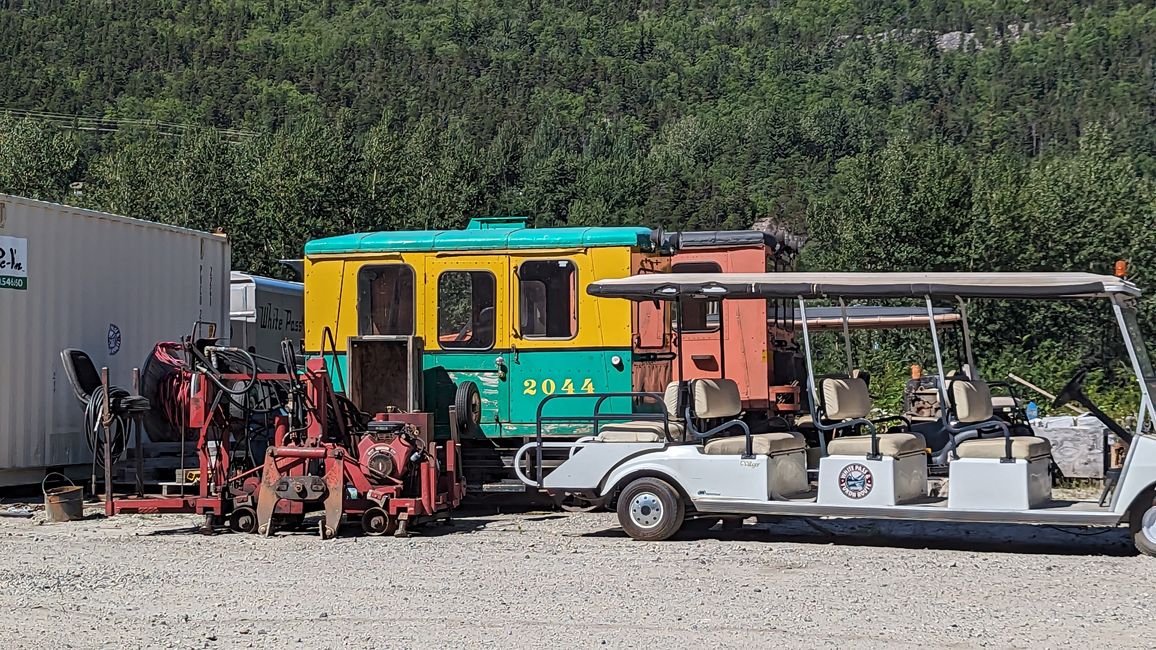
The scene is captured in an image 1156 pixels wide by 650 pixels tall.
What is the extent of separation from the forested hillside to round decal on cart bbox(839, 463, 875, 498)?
2048cm

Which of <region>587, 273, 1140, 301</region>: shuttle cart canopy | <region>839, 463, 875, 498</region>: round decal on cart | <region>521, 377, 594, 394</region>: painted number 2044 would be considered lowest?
<region>839, 463, 875, 498</region>: round decal on cart

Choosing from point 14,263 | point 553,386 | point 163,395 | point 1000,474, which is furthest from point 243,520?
point 1000,474

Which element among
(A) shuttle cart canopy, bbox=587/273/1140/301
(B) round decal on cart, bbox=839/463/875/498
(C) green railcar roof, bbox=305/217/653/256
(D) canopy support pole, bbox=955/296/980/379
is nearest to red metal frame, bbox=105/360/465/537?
(C) green railcar roof, bbox=305/217/653/256

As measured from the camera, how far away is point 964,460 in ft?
34.0

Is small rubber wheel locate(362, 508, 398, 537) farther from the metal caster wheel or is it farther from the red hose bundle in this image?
the red hose bundle

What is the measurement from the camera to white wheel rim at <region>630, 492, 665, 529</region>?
11164mm

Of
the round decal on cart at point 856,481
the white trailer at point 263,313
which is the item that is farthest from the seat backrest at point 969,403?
the white trailer at point 263,313

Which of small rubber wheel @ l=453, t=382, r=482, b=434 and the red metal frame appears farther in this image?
small rubber wheel @ l=453, t=382, r=482, b=434

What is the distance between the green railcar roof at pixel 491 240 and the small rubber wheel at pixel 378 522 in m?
2.86

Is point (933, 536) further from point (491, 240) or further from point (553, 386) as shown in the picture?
point (491, 240)

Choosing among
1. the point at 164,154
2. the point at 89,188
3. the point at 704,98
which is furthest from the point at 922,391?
the point at 704,98

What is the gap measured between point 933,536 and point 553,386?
3.67 metres

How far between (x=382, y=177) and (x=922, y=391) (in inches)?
982

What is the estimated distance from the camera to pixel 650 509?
441 inches
